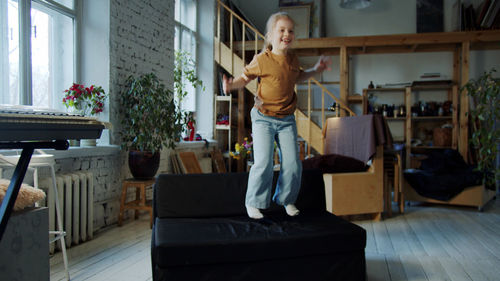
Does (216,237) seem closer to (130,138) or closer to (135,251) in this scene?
(135,251)

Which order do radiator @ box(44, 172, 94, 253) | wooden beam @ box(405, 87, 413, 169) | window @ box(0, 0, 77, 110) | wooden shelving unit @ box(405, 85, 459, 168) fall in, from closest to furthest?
radiator @ box(44, 172, 94, 253) < window @ box(0, 0, 77, 110) < wooden shelving unit @ box(405, 85, 459, 168) < wooden beam @ box(405, 87, 413, 169)

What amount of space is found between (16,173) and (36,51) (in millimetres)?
2229

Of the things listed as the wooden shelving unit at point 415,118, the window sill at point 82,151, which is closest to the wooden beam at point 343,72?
the wooden shelving unit at point 415,118

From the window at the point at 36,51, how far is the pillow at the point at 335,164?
257 centimetres

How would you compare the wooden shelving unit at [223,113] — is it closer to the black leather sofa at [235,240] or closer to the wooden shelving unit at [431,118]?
the wooden shelving unit at [431,118]

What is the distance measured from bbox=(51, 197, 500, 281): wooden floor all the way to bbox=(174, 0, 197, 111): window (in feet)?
9.56

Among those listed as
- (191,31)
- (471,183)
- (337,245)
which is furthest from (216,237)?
(191,31)

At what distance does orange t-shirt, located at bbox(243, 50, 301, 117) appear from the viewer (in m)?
2.35

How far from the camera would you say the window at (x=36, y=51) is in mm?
2957

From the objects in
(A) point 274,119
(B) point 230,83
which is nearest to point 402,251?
(A) point 274,119

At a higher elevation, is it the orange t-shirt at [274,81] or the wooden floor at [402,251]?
the orange t-shirt at [274,81]

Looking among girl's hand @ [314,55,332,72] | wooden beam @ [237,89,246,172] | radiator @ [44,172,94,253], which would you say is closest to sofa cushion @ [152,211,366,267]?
girl's hand @ [314,55,332,72]

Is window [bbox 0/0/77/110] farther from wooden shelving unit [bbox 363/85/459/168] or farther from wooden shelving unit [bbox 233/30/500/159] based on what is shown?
wooden shelving unit [bbox 363/85/459/168]

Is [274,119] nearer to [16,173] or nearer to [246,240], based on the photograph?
[246,240]
